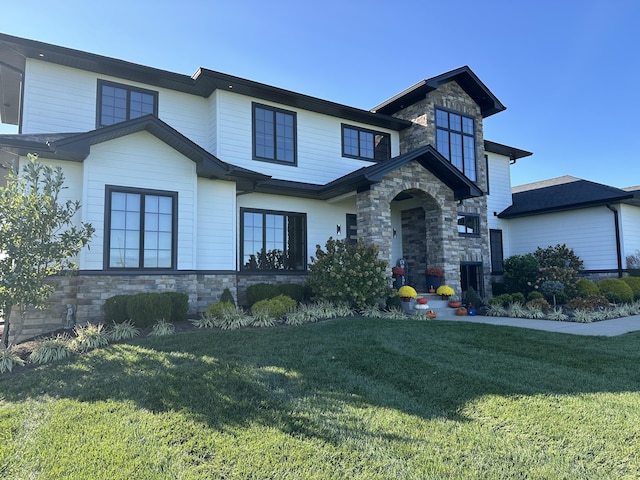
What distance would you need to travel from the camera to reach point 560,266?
15531 millimetres

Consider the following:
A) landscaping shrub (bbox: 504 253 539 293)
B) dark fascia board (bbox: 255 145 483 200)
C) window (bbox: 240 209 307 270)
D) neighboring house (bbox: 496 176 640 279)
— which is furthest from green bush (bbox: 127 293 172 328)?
neighboring house (bbox: 496 176 640 279)

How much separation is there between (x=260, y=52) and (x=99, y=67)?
434 cm

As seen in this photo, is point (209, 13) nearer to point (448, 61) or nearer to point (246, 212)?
point (246, 212)

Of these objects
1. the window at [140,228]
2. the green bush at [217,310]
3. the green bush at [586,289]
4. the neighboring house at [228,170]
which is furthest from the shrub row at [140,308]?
the green bush at [586,289]

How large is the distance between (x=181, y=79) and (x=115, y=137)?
3088mm

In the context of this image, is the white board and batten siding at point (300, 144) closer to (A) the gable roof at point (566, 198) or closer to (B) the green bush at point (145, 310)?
(B) the green bush at point (145, 310)

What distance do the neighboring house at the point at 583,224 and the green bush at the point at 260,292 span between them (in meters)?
11.9

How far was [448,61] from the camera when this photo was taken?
1598 centimetres

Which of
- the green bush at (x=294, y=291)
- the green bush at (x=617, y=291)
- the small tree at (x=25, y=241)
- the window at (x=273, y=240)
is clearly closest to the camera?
the small tree at (x=25, y=241)

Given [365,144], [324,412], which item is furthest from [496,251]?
Answer: [324,412]

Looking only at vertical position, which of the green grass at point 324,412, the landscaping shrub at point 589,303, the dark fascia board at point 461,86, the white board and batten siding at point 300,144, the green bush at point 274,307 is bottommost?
the green grass at point 324,412

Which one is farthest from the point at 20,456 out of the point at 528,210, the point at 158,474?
the point at 528,210

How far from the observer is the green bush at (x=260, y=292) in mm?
11328

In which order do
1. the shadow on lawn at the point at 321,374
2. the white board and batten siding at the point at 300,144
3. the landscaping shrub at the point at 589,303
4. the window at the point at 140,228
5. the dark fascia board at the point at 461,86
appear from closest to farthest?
the shadow on lawn at the point at 321,374
the window at the point at 140,228
the landscaping shrub at the point at 589,303
the white board and batten siding at the point at 300,144
the dark fascia board at the point at 461,86
